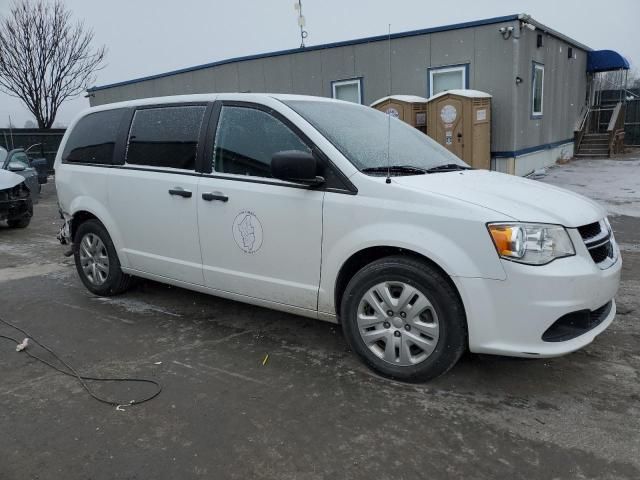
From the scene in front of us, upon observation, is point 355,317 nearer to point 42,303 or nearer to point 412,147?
point 412,147

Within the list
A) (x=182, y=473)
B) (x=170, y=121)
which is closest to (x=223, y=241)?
(x=170, y=121)

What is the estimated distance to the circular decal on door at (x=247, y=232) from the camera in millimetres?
3770

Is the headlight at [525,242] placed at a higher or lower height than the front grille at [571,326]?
higher

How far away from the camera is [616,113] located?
19.0 meters

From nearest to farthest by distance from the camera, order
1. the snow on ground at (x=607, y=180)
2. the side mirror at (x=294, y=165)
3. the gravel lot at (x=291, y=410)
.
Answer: the gravel lot at (x=291, y=410), the side mirror at (x=294, y=165), the snow on ground at (x=607, y=180)

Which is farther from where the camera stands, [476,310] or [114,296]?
[114,296]

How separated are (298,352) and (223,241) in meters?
0.97

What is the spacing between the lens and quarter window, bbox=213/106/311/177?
3744 mm

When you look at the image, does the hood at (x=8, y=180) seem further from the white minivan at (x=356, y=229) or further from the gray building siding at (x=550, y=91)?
the gray building siding at (x=550, y=91)

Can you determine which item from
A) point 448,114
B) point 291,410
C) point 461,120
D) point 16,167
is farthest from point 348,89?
point 291,410

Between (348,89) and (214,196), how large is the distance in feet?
36.0

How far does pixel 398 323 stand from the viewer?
128 inches

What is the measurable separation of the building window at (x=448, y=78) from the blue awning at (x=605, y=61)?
363 inches

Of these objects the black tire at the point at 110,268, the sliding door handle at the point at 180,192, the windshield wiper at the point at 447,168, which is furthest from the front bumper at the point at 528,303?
the black tire at the point at 110,268
